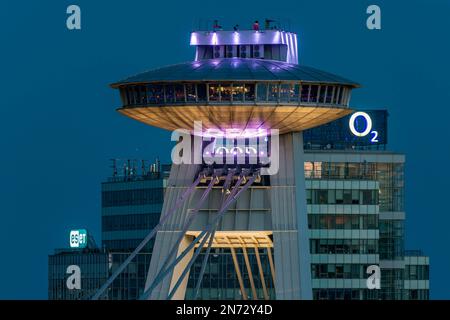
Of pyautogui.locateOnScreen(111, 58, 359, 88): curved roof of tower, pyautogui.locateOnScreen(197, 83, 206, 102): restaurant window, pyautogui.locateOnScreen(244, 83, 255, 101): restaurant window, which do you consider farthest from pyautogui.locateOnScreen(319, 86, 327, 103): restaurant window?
pyautogui.locateOnScreen(197, 83, 206, 102): restaurant window

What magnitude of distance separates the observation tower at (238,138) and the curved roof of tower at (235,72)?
62 millimetres

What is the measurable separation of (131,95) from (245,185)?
29.9ft

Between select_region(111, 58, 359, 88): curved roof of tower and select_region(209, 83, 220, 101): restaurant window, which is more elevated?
select_region(111, 58, 359, 88): curved roof of tower

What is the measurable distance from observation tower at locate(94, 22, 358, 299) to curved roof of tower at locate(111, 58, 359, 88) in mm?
62

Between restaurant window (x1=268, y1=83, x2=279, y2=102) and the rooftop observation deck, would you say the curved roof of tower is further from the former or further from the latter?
restaurant window (x1=268, y1=83, x2=279, y2=102)

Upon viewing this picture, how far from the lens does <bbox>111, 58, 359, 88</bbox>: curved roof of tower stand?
18225cm

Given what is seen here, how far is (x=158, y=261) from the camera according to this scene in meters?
191

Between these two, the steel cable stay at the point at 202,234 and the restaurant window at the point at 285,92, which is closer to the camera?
the steel cable stay at the point at 202,234

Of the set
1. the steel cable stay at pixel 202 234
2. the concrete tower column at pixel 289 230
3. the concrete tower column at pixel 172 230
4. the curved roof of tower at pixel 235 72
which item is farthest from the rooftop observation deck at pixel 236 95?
the steel cable stay at pixel 202 234

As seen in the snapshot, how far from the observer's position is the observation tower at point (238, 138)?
183 m

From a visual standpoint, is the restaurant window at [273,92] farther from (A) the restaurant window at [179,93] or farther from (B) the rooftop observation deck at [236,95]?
(A) the restaurant window at [179,93]

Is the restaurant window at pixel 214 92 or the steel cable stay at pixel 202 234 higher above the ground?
the restaurant window at pixel 214 92
